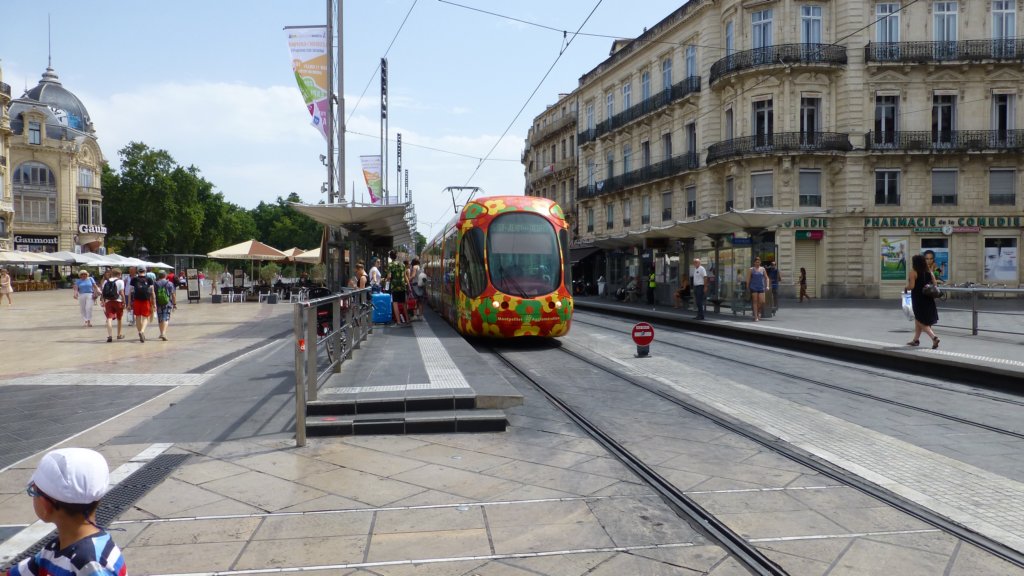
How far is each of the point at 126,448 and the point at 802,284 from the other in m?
27.7

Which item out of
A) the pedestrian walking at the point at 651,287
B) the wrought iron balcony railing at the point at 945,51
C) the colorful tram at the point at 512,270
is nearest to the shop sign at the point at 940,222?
the wrought iron balcony railing at the point at 945,51

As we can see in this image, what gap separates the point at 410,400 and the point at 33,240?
7097 centimetres

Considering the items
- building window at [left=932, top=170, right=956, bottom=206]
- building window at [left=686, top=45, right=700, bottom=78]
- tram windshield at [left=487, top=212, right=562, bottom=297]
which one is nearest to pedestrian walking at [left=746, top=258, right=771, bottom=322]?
tram windshield at [left=487, top=212, right=562, bottom=297]

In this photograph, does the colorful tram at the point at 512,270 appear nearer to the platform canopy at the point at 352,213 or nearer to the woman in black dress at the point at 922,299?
the platform canopy at the point at 352,213

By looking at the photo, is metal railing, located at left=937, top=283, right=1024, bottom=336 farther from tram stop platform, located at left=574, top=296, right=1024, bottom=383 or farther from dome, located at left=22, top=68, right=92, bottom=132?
dome, located at left=22, top=68, right=92, bottom=132

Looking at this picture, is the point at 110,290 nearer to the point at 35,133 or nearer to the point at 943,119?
the point at 943,119

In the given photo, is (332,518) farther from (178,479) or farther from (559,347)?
(559,347)

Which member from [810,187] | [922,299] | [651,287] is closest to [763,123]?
[810,187]

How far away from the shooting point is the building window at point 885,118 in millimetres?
Answer: 31938

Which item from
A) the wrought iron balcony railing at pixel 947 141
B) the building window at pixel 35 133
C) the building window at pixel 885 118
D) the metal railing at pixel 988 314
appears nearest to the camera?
the metal railing at pixel 988 314

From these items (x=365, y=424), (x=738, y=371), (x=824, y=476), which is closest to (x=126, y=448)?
(x=365, y=424)

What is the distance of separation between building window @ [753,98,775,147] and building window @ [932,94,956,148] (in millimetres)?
7088

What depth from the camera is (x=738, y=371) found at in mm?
10508

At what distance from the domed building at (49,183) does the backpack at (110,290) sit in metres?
56.9
